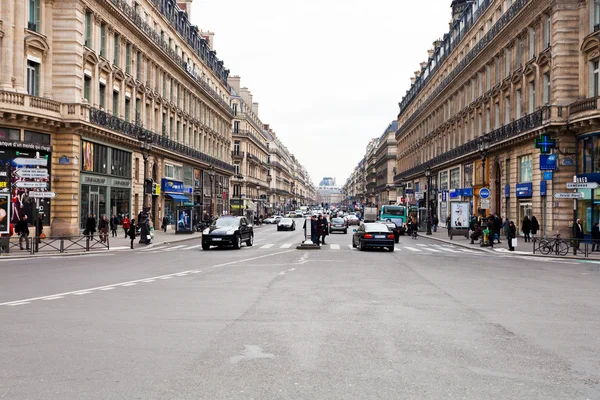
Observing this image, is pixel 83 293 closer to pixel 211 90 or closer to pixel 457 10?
pixel 211 90

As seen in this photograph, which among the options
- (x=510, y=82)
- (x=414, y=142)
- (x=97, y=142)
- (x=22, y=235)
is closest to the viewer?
(x=22, y=235)

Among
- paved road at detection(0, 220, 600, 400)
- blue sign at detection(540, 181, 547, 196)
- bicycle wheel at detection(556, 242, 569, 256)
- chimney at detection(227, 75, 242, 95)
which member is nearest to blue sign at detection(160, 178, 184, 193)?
blue sign at detection(540, 181, 547, 196)

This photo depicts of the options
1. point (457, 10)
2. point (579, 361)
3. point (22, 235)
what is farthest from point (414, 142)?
point (579, 361)

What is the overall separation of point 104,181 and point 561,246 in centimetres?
2708

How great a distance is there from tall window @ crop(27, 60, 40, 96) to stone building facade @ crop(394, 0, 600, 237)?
81.4 feet

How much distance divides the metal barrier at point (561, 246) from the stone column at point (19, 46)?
26.0m

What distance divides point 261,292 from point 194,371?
650 cm

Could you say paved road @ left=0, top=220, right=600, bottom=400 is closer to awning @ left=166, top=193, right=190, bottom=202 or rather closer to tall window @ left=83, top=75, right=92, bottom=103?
tall window @ left=83, top=75, right=92, bottom=103

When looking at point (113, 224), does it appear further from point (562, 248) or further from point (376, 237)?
point (562, 248)

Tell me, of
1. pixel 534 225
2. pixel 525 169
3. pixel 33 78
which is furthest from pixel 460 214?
pixel 33 78

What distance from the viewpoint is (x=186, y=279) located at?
1530cm

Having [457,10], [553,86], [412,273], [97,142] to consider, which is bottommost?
[412,273]

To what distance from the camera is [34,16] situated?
31.8m

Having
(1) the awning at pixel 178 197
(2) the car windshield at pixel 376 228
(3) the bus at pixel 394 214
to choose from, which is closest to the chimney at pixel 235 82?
(1) the awning at pixel 178 197
